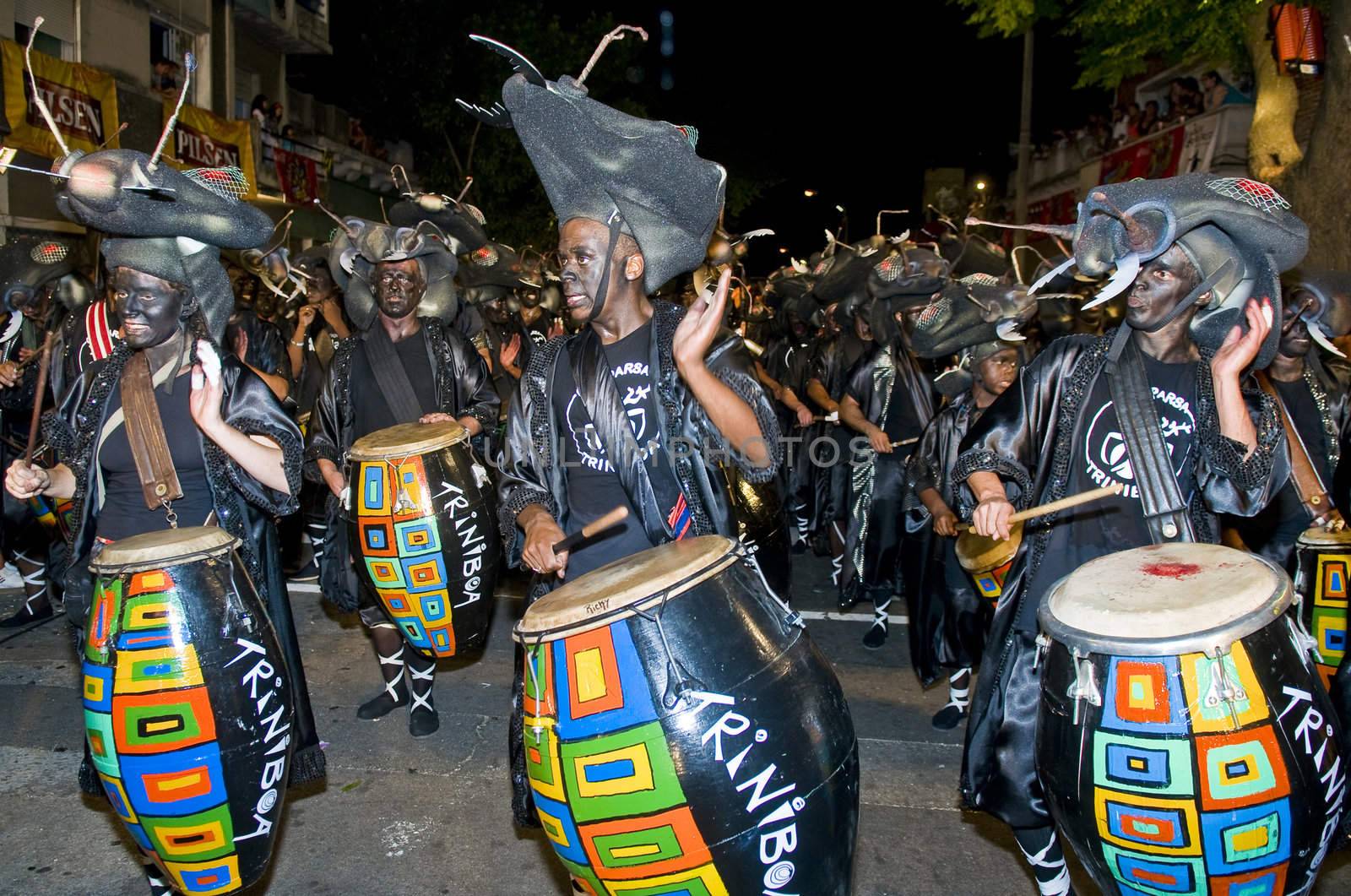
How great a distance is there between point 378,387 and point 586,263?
8.17 feet

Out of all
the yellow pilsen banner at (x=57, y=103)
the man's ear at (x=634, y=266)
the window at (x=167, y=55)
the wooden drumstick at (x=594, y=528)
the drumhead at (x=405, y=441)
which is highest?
the window at (x=167, y=55)

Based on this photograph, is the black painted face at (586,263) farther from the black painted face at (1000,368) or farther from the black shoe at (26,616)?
the black shoe at (26,616)

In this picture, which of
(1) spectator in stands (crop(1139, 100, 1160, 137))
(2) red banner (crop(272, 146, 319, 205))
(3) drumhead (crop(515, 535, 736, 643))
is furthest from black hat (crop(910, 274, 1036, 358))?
(2) red banner (crop(272, 146, 319, 205))

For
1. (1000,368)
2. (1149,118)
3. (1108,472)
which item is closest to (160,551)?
(1108,472)

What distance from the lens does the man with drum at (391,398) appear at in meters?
5.29

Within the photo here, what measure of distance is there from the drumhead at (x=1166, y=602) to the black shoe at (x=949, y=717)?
2.80 m

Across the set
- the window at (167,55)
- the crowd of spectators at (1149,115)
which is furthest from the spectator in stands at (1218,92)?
the window at (167,55)

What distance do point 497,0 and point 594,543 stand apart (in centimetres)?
2616

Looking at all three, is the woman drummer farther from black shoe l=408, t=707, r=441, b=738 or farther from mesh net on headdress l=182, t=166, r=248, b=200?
black shoe l=408, t=707, r=441, b=738

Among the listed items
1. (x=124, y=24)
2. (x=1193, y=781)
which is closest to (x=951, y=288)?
(x=1193, y=781)

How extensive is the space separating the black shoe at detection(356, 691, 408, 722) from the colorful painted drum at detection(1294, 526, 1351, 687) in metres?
3.86

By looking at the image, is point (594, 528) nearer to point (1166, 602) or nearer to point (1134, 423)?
point (1166, 602)

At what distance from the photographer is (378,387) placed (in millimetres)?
5406

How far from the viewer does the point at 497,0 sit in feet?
88.1
